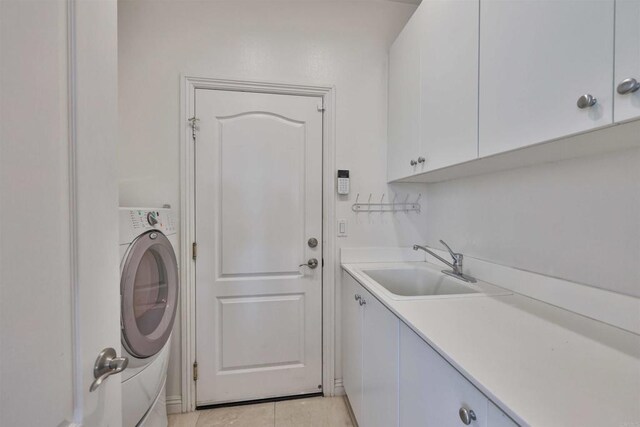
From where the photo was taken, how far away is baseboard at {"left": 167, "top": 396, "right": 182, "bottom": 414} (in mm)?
1697

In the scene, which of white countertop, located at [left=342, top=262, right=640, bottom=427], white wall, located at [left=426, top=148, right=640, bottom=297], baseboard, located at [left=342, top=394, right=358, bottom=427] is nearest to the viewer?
white countertop, located at [left=342, top=262, right=640, bottom=427]

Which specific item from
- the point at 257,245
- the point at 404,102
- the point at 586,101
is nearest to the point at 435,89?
the point at 404,102

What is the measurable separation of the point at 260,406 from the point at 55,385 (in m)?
1.63

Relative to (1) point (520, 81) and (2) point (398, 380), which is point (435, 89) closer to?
(1) point (520, 81)

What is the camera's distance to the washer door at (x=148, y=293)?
1.08m

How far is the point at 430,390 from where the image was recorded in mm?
778

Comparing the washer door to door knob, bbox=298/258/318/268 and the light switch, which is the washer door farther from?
the light switch

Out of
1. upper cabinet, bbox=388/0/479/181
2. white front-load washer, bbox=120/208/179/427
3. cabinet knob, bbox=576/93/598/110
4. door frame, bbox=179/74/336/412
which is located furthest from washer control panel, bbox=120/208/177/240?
cabinet knob, bbox=576/93/598/110

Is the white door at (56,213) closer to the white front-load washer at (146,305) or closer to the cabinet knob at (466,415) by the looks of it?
the white front-load washer at (146,305)

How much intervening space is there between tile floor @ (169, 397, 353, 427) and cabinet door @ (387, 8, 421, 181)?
1.58 m

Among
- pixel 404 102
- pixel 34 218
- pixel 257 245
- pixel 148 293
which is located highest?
pixel 404 102

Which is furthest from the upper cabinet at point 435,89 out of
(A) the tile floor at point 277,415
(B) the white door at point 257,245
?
(A) the tile floor at point 277,415

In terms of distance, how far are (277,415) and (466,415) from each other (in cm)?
148

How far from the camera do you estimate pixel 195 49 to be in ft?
5.73
